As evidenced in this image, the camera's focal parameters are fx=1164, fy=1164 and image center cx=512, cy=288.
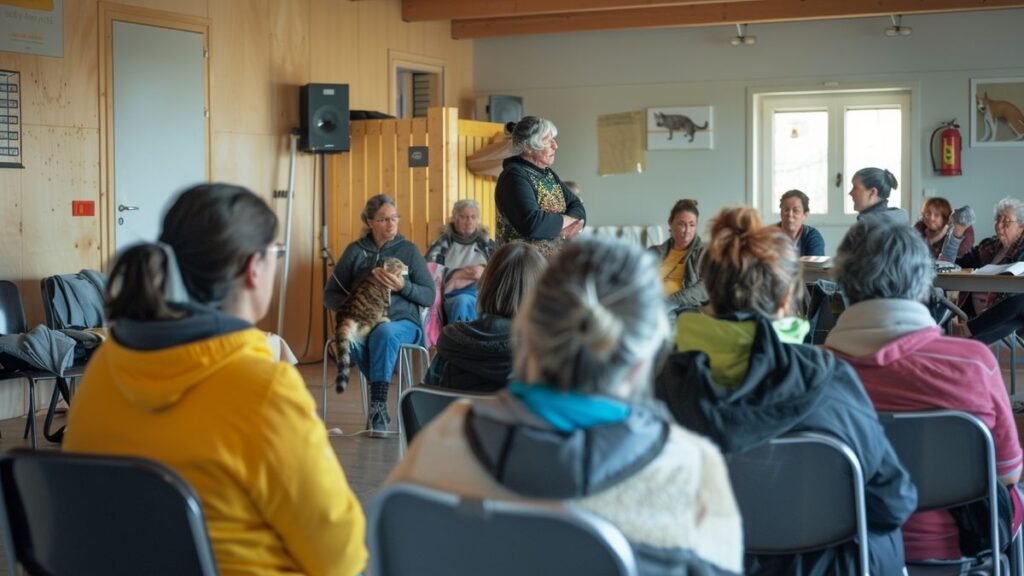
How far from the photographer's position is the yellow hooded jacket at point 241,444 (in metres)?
1.74

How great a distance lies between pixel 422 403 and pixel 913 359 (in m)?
1.15

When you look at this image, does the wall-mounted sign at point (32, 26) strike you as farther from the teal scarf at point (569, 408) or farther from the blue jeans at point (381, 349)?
the teal scarf at point (569, 408)

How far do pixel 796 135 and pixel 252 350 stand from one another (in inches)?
368

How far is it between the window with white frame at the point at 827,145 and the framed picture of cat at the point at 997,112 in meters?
0.60

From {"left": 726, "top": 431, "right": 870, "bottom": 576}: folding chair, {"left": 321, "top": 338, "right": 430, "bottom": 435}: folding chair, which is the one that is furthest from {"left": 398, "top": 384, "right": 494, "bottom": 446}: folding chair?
{"left": 321, "top": 338, "right": 430, "bottom": 435}: folding chair

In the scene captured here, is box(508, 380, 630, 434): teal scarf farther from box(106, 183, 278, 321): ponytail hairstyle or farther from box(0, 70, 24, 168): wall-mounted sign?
box(0, 70, 24, 168): wall-mounted sign

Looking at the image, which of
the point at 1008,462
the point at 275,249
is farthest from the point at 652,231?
the point at 275,249

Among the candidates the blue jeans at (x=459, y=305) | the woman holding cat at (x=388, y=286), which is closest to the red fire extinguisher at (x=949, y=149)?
the blue jeans at (x=459, y=305)

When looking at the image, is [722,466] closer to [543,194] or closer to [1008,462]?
[1008,462]

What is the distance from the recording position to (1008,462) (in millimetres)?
2592

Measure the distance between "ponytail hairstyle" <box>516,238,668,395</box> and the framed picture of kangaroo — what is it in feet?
30.5

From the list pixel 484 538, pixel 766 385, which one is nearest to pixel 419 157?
pixel 766 385

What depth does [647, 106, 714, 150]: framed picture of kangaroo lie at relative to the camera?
34.4ft

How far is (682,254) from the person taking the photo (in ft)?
21.7
